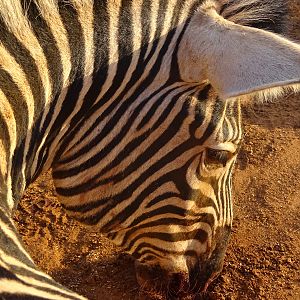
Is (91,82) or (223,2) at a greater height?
(223,2)

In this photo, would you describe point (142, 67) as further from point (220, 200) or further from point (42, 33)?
point (220, 200)

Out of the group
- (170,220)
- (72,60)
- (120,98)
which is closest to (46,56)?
(72,60)

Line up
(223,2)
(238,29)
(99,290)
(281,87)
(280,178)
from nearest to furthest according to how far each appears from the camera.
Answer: (281,87)
(238,29)
(223,2)
(99,290)
(280,178)

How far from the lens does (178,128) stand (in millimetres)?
2611

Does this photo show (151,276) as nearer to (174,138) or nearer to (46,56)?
(174,138)

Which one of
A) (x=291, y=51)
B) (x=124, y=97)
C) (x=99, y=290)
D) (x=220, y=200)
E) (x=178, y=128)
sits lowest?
(x=99, y=290)

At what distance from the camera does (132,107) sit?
2.54m

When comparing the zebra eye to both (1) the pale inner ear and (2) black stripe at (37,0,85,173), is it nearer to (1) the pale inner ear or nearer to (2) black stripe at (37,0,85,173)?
(1) the pale inner ear

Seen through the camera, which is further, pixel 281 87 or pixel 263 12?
pixel 263 12

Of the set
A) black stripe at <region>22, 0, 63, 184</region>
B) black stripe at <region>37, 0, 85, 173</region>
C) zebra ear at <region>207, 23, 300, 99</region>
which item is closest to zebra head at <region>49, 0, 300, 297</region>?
zebra ear at <region>207, 23, 300, 99</region>

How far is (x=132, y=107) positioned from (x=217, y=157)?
53cm

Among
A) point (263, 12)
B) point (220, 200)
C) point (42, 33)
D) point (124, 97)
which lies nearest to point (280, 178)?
point (220, 200)

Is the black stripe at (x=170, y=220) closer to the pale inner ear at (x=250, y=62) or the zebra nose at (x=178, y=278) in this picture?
the zebra nose at (x=178, y=278)

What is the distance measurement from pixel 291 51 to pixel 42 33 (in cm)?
97
